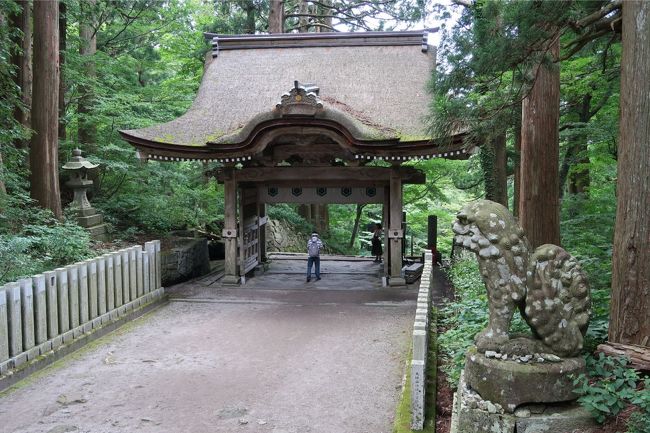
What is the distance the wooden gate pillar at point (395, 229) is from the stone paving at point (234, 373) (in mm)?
1212

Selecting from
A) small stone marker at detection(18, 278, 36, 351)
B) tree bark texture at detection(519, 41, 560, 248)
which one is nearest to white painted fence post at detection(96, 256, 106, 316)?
small stone marker at detection(18, 278, 36, 351)

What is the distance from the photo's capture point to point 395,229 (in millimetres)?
11453

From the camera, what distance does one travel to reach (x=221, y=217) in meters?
15.6

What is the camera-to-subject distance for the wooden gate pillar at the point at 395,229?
11406mm

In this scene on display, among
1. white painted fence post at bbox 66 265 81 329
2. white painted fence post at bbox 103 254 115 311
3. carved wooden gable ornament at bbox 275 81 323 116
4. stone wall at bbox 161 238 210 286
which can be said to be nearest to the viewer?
white painted fence post at bbox 66 265 81 329

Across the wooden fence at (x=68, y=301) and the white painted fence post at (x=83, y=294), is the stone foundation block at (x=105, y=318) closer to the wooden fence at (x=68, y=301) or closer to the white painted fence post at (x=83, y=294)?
the wooden fence at (x=68, y=301)

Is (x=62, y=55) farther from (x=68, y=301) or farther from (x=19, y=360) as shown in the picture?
(x=19, y=360)

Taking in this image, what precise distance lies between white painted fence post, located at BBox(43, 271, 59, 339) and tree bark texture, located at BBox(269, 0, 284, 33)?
13.5m

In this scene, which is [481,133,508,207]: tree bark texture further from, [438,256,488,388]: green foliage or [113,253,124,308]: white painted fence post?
[113,253,124,308]: white painted fence post

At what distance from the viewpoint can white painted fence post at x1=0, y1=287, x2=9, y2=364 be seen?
228 inches

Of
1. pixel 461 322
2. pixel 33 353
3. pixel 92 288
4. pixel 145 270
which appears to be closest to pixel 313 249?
pixel 145 270

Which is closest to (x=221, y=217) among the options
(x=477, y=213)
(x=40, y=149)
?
(x=40, y=149)

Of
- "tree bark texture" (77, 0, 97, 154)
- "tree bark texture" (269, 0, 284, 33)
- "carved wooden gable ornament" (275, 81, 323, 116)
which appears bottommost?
"carved wooden gable ornament" (275, 81, 323, 116)

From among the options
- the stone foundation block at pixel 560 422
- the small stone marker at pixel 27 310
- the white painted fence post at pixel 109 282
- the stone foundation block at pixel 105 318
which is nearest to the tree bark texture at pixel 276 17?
the white painted fence post at pixel 109 282
